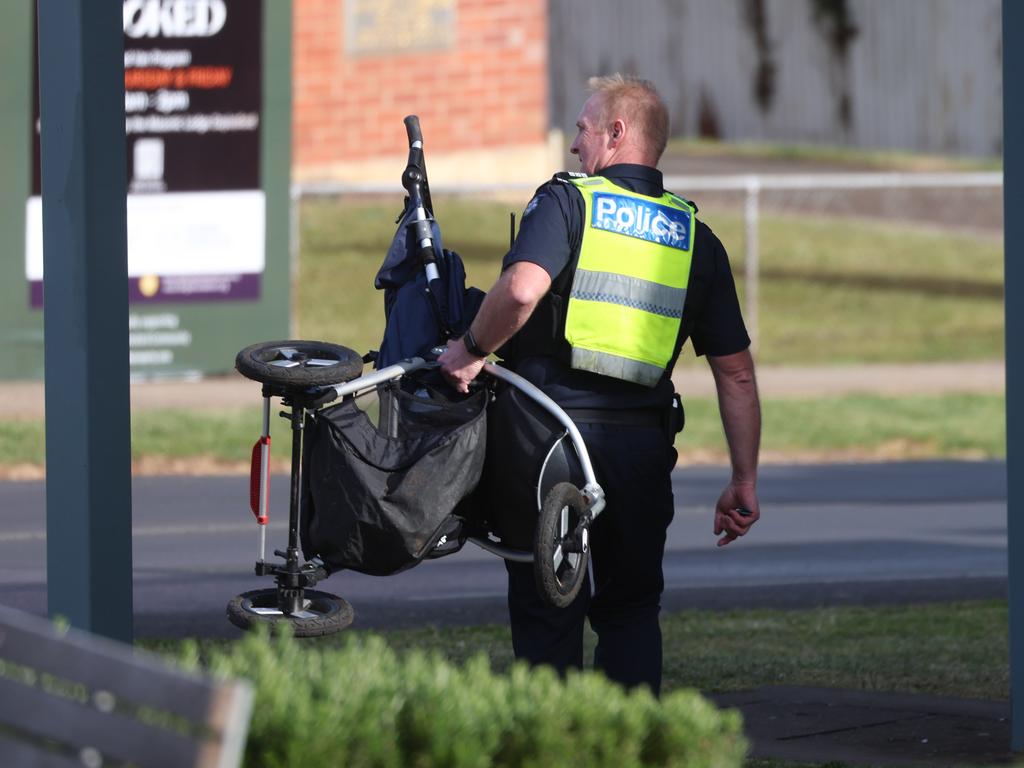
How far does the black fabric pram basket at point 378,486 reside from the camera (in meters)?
4.95

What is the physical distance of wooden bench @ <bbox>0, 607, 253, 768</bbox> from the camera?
9.80ft

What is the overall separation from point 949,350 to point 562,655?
15.3 m

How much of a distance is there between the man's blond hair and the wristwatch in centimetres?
68

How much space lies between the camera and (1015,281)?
17.6 feet

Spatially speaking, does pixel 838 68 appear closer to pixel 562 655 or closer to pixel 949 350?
pixel 949 350

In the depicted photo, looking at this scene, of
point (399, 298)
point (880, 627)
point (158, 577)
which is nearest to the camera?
point (399, 298)

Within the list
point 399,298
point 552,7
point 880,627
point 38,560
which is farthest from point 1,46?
point 552,7

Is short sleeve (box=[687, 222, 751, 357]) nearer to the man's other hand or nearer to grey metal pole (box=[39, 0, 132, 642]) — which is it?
the man's other hand

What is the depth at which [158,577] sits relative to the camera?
32.0 ft

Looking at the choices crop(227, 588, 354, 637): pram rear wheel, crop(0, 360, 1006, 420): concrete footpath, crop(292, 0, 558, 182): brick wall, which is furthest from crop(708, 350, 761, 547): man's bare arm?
crop(292, 0, 558, 182): brick wall

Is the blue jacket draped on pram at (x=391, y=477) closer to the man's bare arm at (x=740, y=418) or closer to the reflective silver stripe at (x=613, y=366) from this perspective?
the reflective silver stripe at (x=613, y=366)

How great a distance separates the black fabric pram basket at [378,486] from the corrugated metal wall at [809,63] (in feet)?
98.0

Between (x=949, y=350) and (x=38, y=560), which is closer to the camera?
(x=38, y=560)

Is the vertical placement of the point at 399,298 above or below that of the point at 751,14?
below
